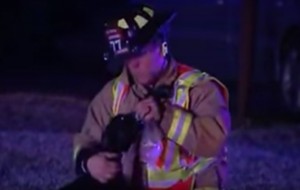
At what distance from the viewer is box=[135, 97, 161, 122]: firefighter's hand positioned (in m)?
4.73

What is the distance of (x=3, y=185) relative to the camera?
8.62 metres

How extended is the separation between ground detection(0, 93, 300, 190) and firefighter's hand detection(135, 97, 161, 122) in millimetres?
3801

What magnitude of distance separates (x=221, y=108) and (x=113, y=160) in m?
0.46

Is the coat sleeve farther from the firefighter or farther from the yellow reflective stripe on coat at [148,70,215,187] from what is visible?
the yellow reflective stripe on coat at [148,70,215,187]

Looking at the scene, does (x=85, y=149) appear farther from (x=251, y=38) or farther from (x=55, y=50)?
(x=55, y=50)

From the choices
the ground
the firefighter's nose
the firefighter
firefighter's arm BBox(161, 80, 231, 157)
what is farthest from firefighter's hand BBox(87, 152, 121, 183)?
the ground

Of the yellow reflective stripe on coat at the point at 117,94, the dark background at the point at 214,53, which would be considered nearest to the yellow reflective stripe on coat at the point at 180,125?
the yellow reflective stripe on coat at the point at 117,94

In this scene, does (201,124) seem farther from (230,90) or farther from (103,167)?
(230,90)

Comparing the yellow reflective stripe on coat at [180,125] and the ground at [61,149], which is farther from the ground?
the yellow reflective stripe on coat at [180,125]

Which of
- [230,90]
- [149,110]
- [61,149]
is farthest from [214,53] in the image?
[149,110]

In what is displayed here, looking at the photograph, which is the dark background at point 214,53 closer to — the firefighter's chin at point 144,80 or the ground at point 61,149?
the ground at point 61,149

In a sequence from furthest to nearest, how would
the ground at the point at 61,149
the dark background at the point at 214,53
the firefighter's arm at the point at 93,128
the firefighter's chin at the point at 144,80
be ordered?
the dark background at the point at 214,53 → the ground at the point at 61,149 → the firefighter's arm at the point at 93,128 → the firefighter's chin at the point at 144,80

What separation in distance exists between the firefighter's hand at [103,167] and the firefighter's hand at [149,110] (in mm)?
213

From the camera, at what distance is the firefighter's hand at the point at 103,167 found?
479cm
